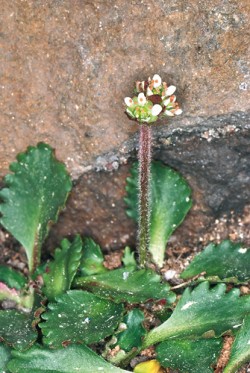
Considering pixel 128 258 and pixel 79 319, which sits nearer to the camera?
pixel 79 319

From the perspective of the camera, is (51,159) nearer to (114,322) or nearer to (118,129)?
(118,129)

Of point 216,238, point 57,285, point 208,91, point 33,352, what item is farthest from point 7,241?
point 208,91

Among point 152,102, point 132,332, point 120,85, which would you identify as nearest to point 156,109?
point 152,102

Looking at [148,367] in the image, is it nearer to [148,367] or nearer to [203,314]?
[148,367]

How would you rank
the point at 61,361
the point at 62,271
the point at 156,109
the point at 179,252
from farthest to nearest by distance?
the point at 179,252 < the point at 62,271 < the point at 61,361 < the point at 156,109

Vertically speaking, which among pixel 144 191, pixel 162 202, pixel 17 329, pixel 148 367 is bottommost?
pixel 148 367

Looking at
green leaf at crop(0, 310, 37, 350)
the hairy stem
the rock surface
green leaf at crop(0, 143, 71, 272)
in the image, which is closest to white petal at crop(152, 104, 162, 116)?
the hairy stem

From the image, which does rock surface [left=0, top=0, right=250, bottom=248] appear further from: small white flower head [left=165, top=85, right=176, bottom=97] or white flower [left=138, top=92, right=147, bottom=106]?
white flower [left=138, top=92, right=147, bottom=106]
